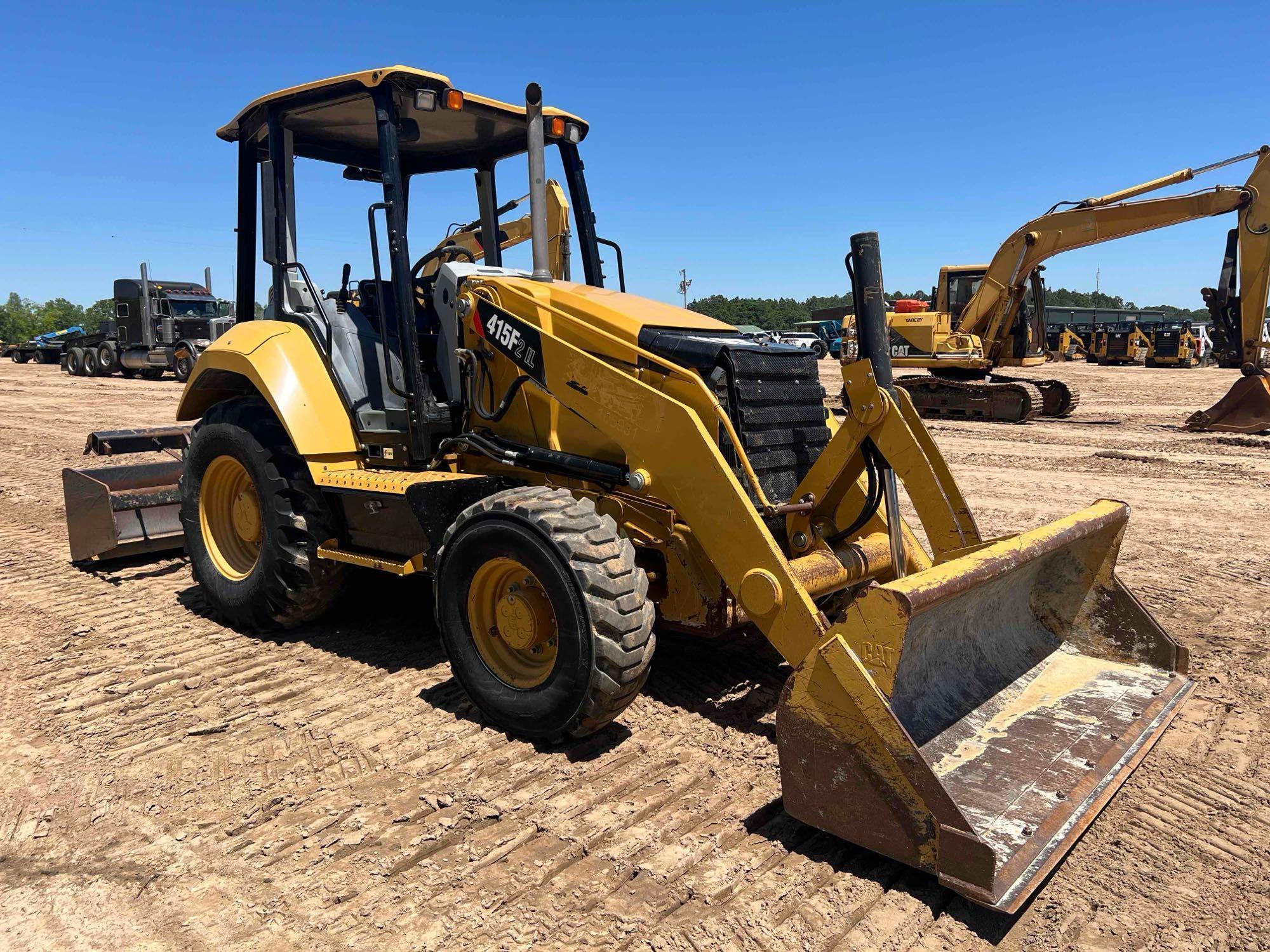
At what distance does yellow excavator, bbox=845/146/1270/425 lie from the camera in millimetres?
13961

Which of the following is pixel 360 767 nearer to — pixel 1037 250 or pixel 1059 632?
pixel 1059 632

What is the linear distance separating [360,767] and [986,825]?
2325 mm

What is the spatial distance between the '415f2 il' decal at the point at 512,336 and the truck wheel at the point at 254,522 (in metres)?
1.39

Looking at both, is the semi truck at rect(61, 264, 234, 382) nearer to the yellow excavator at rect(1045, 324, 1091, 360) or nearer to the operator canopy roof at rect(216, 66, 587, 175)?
the operator canopy roof at rect(216, 66, 587, 175)

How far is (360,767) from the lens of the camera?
364 cm

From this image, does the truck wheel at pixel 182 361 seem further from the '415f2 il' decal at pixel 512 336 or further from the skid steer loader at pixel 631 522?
the '415f2 il' decal at pixel 512 336

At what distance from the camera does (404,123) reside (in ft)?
16.0

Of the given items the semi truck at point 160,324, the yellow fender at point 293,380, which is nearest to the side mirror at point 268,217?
the yellow fender at point 293,380

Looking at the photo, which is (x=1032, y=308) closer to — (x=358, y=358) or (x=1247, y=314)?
(x=1247, y=314)

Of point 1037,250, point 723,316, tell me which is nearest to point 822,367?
point 1037,250

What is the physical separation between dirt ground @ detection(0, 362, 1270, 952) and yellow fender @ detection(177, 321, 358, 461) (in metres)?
1.14

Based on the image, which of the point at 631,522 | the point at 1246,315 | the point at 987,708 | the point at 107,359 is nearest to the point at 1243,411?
the point at 1246,315

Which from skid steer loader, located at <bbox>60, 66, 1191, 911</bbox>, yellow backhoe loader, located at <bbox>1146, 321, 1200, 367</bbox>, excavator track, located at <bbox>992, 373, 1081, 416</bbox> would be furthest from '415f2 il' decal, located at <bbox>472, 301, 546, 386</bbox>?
yellow backhoe loader, located at <bbox>1146, 321, 1200, 367</bbox>

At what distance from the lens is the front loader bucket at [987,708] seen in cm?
277
